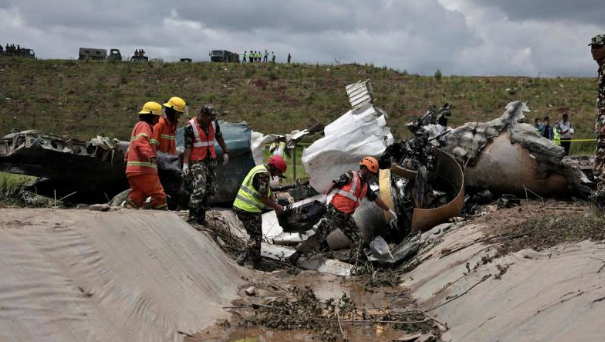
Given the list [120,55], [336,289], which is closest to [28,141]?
[336,289]

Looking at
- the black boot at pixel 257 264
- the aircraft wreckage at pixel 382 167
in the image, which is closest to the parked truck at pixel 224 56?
the aircraft wreckage at pixel 382 167

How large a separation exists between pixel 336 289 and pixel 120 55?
4960 cm

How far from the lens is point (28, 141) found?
372 inches

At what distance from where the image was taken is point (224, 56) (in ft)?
184

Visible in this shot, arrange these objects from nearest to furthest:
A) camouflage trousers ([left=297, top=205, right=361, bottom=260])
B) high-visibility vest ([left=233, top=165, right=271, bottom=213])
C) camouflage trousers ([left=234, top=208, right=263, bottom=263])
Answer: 1. high-visibility vest ([left=233, top=165, right=271, bottom=213])
2. camouflage trousers ([left=234, top=208, right=263, bottom=263])
3. camouflage trousers ([left=297, top=205, right=361, bottom=260])

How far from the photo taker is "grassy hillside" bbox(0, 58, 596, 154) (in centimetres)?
3834

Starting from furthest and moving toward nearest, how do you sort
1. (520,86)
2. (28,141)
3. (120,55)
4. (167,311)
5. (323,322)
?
1. (120,55)
2. (520,86)
3. (28,141)
4. (323,322)
5. (167,311)

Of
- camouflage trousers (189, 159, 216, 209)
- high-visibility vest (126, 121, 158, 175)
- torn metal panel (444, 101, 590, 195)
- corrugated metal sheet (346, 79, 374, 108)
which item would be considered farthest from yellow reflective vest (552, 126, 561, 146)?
high-visibility vest (126, 121, 158, 175)

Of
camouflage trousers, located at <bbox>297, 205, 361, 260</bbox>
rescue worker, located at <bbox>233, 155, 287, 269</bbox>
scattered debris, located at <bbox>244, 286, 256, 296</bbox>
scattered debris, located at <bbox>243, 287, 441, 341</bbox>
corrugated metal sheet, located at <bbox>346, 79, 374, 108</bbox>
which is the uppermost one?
corrugated metal sheet, located at <bbox>346, 79, 374, 108</bbox>

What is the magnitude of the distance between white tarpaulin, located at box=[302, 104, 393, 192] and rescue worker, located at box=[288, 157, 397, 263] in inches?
97.0

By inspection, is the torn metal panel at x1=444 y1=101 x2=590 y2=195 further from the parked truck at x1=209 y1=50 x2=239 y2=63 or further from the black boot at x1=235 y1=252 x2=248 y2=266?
the parked truck at x1=209 y1=50 x2=239 y2=63

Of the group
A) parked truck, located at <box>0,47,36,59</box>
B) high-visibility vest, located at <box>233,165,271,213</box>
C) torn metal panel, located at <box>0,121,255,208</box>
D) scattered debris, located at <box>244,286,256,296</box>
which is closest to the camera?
scattered debris, located at <box>244,286,256,296</box>

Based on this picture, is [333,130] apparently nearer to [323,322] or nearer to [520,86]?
[323,322]

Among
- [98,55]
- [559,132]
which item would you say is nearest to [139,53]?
[98,55]
